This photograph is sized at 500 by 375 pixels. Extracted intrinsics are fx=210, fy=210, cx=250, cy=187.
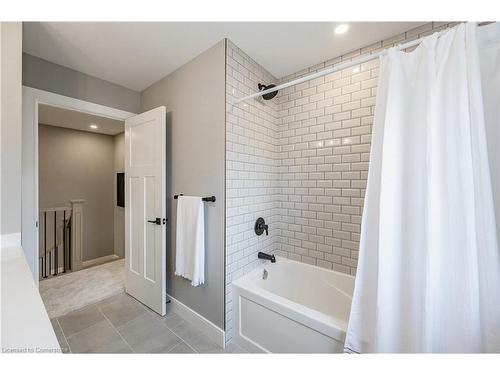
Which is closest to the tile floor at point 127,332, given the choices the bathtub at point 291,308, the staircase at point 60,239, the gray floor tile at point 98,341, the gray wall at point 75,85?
the gray floor tile at point 98,341

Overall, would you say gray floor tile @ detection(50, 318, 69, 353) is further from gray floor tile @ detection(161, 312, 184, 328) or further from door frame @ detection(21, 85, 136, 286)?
gray floor tile @ detection(161, 312, 184, 328)

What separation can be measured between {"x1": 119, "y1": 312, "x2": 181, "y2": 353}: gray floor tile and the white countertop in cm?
118

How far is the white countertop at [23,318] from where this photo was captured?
53cm

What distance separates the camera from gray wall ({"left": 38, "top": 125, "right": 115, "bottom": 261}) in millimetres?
3719

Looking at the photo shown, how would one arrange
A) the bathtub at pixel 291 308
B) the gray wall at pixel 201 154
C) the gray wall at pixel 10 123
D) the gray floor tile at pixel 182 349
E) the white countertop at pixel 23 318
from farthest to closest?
the gray wall at pixel 201 154
the gray floor tile at pixel 182 349
the bathtub at pixel 291 308
the gray wall at pixel 10 123
the white countertop at pixel 23 318

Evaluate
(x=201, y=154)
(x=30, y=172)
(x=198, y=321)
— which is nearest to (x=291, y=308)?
(x=198, y=321)

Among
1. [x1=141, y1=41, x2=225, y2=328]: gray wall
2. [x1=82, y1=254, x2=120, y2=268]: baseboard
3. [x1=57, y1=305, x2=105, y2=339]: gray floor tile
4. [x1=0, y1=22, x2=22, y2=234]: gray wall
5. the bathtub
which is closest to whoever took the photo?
[x1=0, y1=22, x2=22, y2=234]: gray wall

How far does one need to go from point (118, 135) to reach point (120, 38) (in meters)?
3.18

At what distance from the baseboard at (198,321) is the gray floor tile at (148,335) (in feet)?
0.59

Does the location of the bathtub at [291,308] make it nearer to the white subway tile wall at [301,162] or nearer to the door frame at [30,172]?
the white subway tile wall at [301,162]

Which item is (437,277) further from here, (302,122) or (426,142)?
(302,122)

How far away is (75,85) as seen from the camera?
2.07 meters

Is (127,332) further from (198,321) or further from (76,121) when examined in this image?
(76,121)

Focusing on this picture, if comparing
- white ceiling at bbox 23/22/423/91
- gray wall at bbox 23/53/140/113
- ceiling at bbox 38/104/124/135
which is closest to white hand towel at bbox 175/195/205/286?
white ceiling at bbox 23/22/423/91
